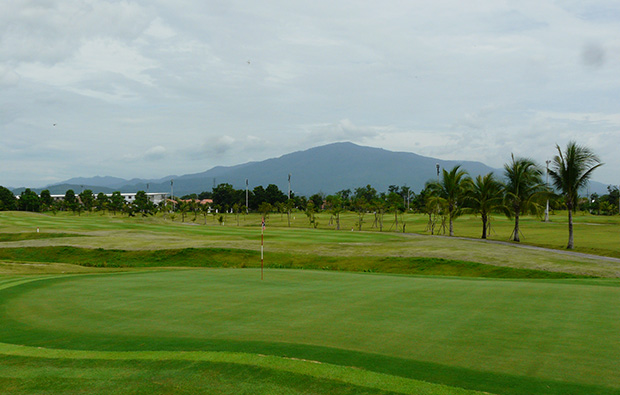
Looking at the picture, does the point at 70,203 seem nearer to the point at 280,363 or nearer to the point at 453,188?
the point at 453,188

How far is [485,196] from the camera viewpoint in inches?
2089

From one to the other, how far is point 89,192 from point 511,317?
161 meters

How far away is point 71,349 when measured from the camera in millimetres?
8180

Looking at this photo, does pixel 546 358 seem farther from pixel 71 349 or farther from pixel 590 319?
pixel 71 349

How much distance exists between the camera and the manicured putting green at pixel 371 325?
7094 millimetres

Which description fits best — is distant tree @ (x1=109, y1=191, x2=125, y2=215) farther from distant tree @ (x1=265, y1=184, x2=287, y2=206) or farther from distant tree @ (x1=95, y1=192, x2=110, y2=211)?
distant tree @ (x1=265, y1=184, x2=287, y2=206)

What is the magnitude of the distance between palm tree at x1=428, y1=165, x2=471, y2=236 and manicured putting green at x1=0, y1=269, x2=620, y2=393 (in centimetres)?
4066

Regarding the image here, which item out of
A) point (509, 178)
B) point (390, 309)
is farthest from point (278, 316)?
point (509, 178)

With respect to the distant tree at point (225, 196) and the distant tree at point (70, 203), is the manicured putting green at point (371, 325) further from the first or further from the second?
the distant tree at point (70, 203)

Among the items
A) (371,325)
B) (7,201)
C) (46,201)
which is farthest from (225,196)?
(371,325)

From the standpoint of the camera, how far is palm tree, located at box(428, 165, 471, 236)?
181ft

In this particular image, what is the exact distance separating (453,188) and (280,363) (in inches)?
2075

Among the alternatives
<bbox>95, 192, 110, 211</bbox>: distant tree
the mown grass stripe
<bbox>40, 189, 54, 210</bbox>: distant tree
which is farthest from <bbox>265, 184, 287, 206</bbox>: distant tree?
the mown grass stripe

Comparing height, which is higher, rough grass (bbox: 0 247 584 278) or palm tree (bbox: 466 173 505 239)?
palm tree (bbox: 466 173 505 239)
